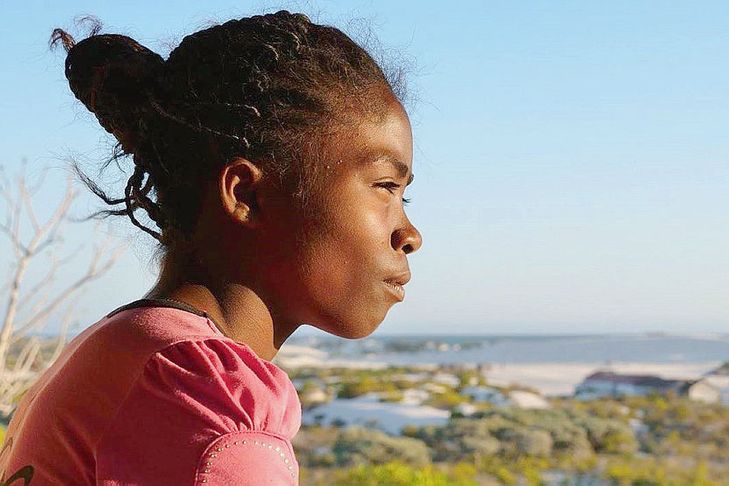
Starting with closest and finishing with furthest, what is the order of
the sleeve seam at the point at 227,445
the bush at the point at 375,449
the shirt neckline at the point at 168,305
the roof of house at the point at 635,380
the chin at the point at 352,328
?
the sleeve seam at the point at 227,445, the shirt neckline at the point at 168,305, the chin at the point at 352,328, the bush at the point at 375,449, the roof of house at the point at 635,380

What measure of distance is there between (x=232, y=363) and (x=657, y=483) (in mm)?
5093

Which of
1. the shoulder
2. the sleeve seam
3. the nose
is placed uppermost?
the nose

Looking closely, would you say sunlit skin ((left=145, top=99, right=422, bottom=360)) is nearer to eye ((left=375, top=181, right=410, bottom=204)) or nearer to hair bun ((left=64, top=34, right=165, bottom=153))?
eye ((left=375, top=181, right=410, bottom=204))

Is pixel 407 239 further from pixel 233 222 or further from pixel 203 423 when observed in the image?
pixel 203 423

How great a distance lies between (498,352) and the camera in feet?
27.9

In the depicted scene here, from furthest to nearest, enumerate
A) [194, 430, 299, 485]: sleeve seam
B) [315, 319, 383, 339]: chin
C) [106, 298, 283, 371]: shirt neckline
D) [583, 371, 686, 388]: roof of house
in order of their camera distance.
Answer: [583, 371, 686, 388]: roof of house
[315, 319, 383, 339]: chin
[106, 298, 283, 371]: shirt neckline
[194, 430, 299, 485]: sleeve seam

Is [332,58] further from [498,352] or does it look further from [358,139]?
[498,352]

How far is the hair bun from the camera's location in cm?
84

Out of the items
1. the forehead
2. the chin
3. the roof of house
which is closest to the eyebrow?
the forehead

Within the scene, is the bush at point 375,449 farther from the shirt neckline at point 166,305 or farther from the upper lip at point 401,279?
the shirt neckline at point 166,305

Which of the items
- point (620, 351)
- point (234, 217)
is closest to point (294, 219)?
point (234, 217)

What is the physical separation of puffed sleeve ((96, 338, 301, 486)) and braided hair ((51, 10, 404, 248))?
19cm

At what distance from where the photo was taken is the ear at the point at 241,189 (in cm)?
75

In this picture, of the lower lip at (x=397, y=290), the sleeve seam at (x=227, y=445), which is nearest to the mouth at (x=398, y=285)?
the lower lip at (x=397, y=290)
